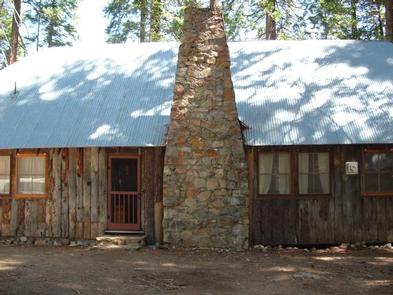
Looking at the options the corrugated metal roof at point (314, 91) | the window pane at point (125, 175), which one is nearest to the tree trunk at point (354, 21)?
the corrugated metal roof at point (314, 91)

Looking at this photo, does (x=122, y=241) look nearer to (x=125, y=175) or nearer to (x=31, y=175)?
(x=125, y=175)

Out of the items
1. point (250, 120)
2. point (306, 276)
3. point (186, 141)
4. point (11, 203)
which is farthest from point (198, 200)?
point (11, 203)

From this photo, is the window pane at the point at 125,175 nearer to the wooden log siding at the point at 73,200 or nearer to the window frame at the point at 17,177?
the wooden log siding at the point at 73,200

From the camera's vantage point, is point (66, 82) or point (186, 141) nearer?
point (186, 141)

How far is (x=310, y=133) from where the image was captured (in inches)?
438

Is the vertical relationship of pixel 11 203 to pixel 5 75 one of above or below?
below

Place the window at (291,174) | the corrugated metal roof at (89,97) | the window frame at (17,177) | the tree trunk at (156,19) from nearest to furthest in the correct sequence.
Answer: the window at (291,174) < the corrugated metal roof at (89,97) < the window frame at (17,177) < the tree trunk at (156,19)

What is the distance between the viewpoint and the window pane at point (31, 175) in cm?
1205

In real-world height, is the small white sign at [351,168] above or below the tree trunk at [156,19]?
below

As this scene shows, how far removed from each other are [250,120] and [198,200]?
2223 millimetres

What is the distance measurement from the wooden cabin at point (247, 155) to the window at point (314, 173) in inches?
0.9

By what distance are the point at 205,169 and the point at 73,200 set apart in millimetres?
3303

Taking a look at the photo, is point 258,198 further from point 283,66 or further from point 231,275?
point 283,66

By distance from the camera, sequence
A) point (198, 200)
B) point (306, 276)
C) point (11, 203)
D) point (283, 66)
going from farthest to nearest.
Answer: point (283, 66), point (11, 203), point (198, 200), point (306, 276)
